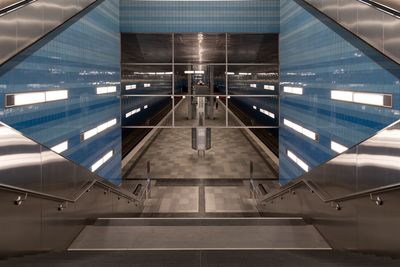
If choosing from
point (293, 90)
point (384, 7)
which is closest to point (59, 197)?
point (384, 7)

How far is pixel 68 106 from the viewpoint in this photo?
9055 millimetres

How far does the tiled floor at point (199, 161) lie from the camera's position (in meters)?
14.6

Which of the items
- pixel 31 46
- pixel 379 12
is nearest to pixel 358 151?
pixel 379 12

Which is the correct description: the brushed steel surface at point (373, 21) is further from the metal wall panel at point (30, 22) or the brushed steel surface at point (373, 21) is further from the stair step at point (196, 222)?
the metal wall panel at point (30, 22)

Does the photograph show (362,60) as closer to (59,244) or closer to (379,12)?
(379,12)

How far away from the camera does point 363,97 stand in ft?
24.1

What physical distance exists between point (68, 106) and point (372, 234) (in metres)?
7.07

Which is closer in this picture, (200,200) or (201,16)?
(200,200)

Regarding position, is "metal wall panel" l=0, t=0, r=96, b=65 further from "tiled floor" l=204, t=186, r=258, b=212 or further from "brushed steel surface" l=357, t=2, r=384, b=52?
"tiled floor" l=204, t=186, r=258, b=212

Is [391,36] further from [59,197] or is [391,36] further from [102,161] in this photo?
[102,161]

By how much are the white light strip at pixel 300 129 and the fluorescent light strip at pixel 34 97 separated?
6.13 m

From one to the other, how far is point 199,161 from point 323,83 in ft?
27.0

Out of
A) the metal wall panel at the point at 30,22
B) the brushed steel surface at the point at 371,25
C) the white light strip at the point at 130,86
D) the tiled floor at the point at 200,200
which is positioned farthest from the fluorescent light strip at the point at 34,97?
the brushed steel surface at the point at 371,25

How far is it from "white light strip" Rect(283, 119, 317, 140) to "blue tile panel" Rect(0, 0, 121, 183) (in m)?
5.54
